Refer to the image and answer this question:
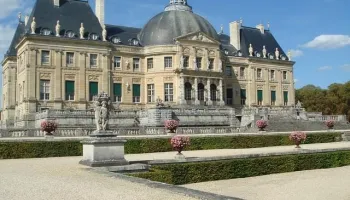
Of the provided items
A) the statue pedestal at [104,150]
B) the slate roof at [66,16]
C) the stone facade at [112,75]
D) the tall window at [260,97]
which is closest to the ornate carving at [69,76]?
the stone facade at [112,75]

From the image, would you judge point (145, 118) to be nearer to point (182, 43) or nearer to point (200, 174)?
point (182, 43)

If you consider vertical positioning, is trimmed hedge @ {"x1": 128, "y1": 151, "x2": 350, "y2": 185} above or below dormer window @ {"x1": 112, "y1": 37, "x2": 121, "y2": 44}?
below

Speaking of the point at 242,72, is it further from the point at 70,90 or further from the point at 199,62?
the point at 70,90

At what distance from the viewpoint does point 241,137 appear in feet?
88.2

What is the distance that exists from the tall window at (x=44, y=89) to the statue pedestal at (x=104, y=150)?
28.8m

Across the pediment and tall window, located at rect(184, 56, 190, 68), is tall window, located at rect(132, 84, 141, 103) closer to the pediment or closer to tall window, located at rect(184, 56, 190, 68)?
tall window, located at rect(184, 56, 190, 68)

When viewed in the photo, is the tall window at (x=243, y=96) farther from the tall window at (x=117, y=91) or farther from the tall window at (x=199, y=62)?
the tall window at (x=117, y=91)

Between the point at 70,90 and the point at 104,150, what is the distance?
99.9ft

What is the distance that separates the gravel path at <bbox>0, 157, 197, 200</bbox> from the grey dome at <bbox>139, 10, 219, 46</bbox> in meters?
35.8

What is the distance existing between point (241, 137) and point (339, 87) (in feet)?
144

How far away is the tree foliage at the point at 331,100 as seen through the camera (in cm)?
6350

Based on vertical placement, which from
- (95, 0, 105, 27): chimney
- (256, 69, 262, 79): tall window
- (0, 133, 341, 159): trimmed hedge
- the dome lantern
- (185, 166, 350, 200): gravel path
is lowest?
(185, 166, 350, 200): gravel path

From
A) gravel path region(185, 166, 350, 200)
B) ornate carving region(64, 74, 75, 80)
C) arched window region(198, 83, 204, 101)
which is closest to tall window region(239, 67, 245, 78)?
arched window region(198, 83, 204, 101)

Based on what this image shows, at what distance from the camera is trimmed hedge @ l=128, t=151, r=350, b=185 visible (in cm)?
1515
